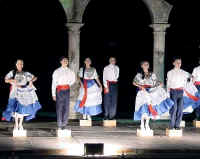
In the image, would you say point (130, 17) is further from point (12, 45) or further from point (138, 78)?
point (138, 78)

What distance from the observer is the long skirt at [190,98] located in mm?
19859

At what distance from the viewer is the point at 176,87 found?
1783cm

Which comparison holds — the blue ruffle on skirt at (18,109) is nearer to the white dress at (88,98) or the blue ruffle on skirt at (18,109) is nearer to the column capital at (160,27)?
the white dress at (88,98)

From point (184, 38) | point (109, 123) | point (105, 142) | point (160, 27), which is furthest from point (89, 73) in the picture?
point (184, 38)

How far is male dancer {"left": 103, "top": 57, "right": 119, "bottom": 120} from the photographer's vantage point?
65.4 ft

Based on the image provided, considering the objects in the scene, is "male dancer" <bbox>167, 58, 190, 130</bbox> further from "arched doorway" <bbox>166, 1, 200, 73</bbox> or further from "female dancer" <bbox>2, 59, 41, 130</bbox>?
"arched doorway" <bbox>166, 1, 200, 73</bbox>

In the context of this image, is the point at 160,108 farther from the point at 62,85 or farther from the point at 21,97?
the point at 21,97

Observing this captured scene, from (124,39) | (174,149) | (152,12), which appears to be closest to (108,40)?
(124,39)

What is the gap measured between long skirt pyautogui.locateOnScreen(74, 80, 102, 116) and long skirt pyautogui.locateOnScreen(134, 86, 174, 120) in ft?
7.91

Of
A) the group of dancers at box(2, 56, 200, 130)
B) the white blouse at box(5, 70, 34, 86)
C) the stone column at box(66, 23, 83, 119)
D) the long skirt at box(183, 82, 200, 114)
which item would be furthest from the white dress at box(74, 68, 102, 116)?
the white blouse at box(5, 70, 34, 86)

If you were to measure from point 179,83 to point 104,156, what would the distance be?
3.96 metres

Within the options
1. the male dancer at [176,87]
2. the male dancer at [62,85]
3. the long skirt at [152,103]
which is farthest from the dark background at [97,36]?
the male dancer at [62,85]

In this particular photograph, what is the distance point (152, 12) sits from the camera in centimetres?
2120

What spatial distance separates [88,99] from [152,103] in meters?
2.64
